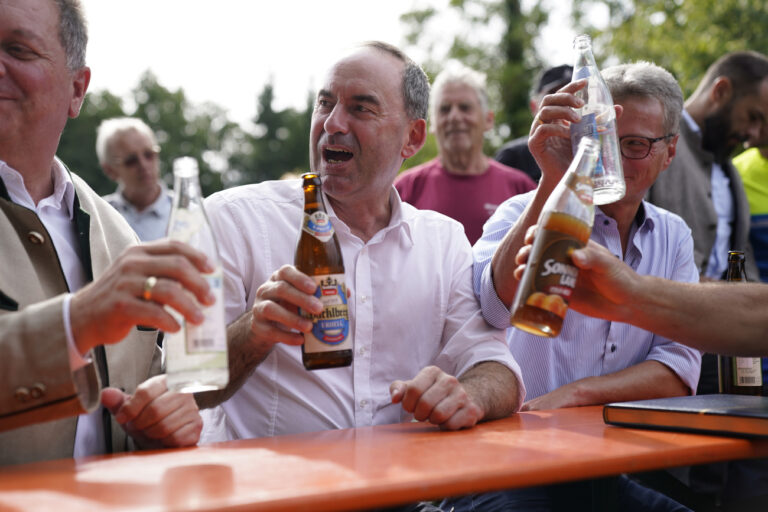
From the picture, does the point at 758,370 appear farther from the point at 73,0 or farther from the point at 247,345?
the point at 73,0

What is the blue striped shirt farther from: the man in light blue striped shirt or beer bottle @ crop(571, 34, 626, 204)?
beer bottle @ crop(571, 34, 626, 204)

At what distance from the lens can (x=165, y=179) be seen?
51312 millimetres

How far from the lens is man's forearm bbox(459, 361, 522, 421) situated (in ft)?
8.22

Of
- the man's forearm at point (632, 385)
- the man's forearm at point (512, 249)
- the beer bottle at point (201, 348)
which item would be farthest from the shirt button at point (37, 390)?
the man's forearm at point (632, 385)

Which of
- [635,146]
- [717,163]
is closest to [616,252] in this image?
[635,146]

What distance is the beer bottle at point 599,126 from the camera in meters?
2.76

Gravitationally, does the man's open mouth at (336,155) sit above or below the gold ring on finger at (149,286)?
above

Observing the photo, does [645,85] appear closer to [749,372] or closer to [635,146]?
[635,146]

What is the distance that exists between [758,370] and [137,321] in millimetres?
2527

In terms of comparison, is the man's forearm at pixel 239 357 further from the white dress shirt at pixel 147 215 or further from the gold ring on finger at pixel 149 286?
the white dress shirt at pixel 147 215

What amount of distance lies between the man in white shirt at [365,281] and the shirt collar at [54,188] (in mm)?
553

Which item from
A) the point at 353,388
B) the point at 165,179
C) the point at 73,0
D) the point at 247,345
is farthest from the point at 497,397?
the point at 165,179

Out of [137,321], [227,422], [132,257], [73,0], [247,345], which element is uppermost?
[73,0]

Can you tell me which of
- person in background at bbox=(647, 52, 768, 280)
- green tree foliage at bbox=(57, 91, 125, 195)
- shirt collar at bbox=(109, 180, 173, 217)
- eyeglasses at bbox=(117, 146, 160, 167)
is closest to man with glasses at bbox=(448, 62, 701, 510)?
person in background at bbox=(647, 52, 768, 280)
